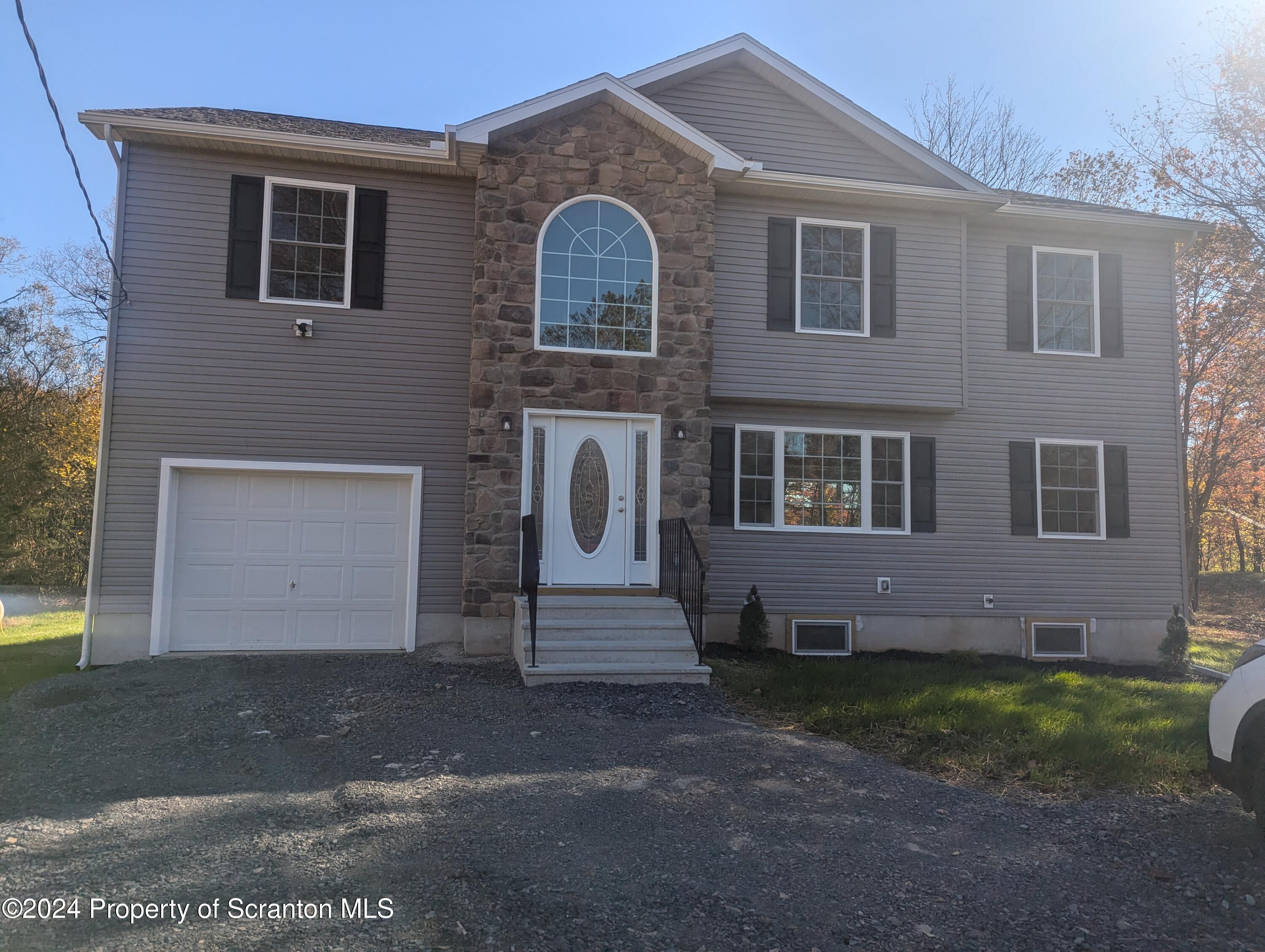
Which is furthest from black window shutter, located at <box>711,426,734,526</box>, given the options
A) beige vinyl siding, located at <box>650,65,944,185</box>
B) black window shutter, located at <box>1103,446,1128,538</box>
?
black window shutter, located at <box>1103,446,1128,538</box>

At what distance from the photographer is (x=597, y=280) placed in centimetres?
914

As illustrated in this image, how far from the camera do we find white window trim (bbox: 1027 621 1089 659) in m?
10.4

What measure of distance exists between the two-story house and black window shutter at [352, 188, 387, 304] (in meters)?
0.03

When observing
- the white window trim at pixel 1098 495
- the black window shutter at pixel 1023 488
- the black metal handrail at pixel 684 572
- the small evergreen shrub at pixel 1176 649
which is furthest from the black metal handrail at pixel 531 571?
the small evergreen shrub at pixel 1176 649

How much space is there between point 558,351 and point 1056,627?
23.5 feet

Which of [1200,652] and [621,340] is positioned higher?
[621,340]

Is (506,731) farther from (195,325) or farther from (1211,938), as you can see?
(195,325)

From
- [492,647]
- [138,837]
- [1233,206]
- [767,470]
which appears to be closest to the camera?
[138,837]

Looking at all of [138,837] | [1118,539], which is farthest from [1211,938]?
[1118,539]

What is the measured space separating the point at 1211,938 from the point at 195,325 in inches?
373

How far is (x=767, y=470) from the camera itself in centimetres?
1009

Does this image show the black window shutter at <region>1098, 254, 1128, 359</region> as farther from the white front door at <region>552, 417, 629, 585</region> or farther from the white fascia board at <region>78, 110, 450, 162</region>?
the white fascia board at <region>78, 110, 450, 162</region>

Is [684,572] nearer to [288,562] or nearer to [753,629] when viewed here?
[753,629]

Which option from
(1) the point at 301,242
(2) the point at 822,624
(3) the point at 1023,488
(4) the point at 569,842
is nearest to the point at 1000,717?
(2) the point at 822,624
